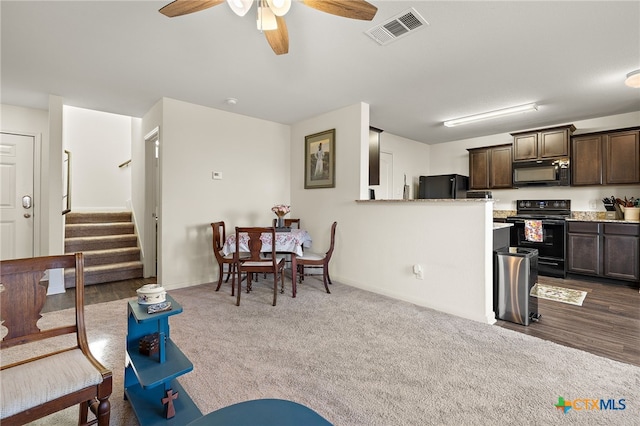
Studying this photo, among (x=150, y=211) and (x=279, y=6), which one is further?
(x=150, y=211)

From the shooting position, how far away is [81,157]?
5785mm

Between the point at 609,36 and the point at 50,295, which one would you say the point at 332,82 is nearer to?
the point at 609,36

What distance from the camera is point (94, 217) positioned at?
202 inches

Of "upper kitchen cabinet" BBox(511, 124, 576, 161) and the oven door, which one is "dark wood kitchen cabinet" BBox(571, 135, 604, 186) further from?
the oven door

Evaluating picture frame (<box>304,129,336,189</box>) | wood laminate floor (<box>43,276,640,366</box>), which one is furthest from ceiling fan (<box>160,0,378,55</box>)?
wood laminate floor (<box>43,276,640,366</box>)

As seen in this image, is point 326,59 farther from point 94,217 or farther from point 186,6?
point 94,217

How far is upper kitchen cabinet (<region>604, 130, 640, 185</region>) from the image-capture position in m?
4.09

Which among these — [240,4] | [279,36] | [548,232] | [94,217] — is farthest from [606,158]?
[94,217]

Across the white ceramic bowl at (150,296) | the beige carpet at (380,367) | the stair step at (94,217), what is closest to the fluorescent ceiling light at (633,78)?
the beige carpet at (380,367)

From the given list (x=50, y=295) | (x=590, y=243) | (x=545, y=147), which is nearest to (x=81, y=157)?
(x=50, y=295)

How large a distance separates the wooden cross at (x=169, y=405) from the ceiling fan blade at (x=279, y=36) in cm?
216

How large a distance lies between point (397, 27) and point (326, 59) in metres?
0.72

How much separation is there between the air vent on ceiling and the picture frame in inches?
74.8

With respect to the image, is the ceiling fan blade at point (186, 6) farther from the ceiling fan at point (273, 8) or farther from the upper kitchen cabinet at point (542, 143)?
the upper kitchen cabinet at point (542, 143)
